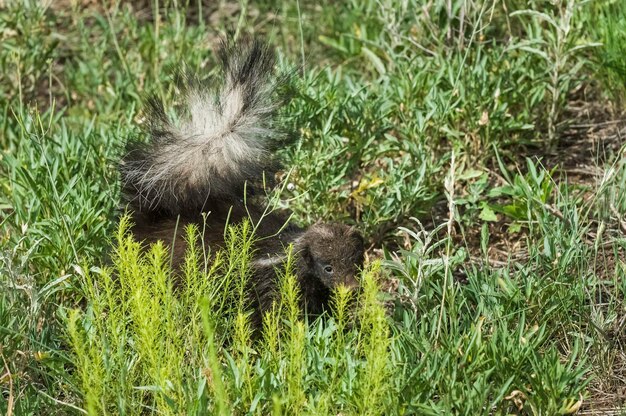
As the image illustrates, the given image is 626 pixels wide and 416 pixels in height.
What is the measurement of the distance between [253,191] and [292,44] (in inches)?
111

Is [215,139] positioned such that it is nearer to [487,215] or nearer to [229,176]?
[229,176]

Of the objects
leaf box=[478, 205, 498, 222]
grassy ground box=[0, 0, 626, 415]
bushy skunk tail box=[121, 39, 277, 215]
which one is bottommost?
leaf box=[478, 205, 498, 222]

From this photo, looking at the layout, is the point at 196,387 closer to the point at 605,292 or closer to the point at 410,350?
the point at 410,350

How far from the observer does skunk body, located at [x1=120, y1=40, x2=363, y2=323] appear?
197 inches

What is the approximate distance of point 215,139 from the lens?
5.04 m

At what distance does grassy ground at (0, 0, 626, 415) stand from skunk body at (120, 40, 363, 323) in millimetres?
193

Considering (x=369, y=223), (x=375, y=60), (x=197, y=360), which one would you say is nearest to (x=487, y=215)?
(x=369, y=223)

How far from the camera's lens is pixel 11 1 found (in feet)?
23.6

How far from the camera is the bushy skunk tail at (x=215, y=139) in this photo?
4996 millimetres

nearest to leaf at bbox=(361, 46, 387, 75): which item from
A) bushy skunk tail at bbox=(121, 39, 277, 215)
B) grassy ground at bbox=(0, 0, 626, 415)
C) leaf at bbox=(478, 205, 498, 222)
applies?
grassy ground at bbox=(0, 0, 626, 415)

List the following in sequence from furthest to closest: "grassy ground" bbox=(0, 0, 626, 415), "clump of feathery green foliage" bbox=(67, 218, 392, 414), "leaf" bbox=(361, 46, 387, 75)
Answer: "leaf" bbox=(361, 46, 387, 75) → "grassy ground" bbox=(0, 0, 626, 415) → "clump of feathery green foliage" bbox=(67, 218, 392, 414)

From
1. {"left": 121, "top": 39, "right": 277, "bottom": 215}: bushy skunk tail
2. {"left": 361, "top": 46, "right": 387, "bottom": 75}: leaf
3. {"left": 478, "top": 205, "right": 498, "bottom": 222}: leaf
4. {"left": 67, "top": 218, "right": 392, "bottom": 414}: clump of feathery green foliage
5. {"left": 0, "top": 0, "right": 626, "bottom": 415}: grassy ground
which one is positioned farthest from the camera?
{"left": 361, "top": 46, "right": 387, "bottom": 75}: leaf

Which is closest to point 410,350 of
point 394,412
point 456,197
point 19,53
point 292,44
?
point 394,412

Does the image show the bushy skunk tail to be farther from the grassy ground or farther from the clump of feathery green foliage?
the clump of feathery green foliage
